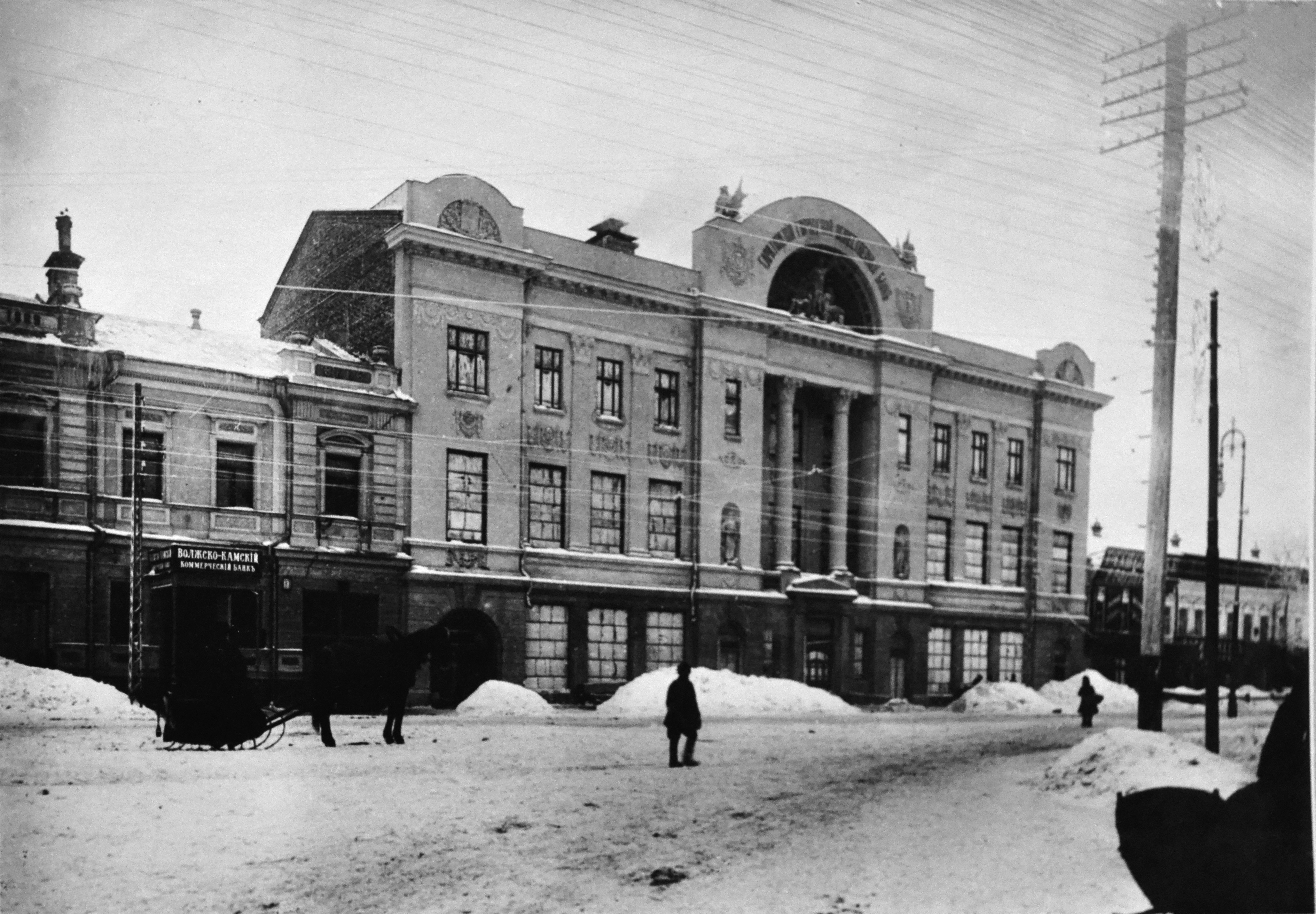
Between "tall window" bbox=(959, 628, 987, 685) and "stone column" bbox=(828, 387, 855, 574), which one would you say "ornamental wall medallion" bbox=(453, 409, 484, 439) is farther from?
"tall window" bbox=(959, 628, 987, 685)

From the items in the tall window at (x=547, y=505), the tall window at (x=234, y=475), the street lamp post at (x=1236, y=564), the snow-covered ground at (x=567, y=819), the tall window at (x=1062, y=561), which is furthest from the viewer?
the tall window at (x=1062, y=561)

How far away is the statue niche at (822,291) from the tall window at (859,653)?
1.68 m

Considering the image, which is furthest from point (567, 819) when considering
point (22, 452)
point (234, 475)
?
point (22, 452)

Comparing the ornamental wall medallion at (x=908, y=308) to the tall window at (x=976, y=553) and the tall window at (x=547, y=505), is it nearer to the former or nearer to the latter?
the tall window at (x=976, y=553)

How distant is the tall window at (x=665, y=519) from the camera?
6.00 m

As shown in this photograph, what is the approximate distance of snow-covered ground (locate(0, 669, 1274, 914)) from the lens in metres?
4.71

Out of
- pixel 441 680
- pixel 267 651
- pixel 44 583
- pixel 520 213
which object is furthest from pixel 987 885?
pixel 44 583

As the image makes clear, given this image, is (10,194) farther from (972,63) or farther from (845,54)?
(972,63)

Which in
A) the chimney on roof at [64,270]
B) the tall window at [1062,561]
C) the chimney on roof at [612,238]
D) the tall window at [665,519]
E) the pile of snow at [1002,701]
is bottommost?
the pile of snow at [1002,701]

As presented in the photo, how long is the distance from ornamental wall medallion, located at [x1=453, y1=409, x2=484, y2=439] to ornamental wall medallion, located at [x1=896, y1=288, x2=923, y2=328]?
8.32 ft

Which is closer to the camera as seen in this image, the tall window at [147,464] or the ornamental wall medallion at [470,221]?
the tall window at [147,464]

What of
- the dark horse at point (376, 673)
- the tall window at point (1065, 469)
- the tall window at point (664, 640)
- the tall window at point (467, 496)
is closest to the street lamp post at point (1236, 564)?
the tall window at point (1065, 469)

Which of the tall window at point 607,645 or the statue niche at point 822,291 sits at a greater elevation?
the statue niche at point 822,291

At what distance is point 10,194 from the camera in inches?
192
